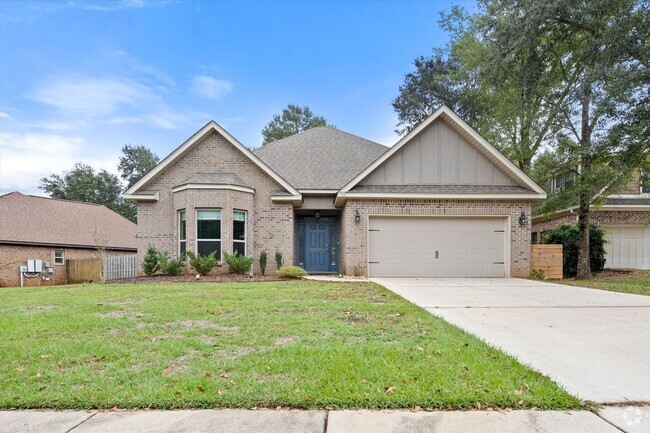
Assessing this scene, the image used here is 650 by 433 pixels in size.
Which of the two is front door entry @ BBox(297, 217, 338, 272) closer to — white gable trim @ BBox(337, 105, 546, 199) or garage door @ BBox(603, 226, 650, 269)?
white gable trim @ BBox(337, 105, 546, 199)

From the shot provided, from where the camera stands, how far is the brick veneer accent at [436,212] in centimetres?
1229

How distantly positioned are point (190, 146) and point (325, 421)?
12.8 m

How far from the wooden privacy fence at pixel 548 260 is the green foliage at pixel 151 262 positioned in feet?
45.5

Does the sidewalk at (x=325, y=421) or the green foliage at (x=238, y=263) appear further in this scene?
the green foliage at (x=238, y=263)

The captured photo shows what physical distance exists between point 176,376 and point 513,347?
3724 mm

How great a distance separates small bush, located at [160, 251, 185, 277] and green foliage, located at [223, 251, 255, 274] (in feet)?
5.03

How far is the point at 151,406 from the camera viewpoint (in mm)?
2658

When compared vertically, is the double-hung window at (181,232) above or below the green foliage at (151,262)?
above

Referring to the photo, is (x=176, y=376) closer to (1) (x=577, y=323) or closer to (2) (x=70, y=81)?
(1) (x=577, y=323)

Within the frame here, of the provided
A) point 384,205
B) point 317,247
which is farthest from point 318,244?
point 384,205

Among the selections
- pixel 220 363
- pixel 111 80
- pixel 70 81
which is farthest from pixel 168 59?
pixel 220 363

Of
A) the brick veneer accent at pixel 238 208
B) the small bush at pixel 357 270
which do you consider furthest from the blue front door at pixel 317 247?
the small bush at pixel 357 270

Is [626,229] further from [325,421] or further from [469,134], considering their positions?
[325,421]

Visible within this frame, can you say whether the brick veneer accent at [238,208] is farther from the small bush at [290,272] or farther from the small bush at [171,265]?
the small bush at [290,272]
